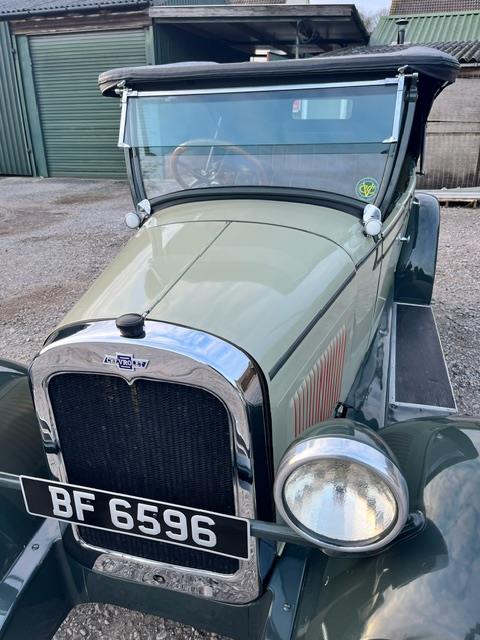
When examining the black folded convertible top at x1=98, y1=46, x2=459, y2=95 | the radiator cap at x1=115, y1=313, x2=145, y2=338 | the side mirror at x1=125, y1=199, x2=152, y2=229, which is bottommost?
the side mirror at x1=125, y1=199, x2=152, y2=229

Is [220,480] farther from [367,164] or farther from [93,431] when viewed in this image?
[367,164]

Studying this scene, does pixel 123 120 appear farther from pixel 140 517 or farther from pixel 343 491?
pixel 343 491

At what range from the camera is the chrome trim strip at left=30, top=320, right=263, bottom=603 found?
1.45 metres

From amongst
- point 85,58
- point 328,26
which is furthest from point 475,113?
point 85,58

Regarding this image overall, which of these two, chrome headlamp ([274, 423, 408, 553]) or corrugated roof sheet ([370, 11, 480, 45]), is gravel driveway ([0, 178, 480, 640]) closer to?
chrome headlamp ([274, 423, 408, 553])

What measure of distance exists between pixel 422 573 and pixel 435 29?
15686 millimetres

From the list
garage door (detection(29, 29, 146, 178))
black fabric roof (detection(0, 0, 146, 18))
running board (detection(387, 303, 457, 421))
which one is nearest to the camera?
running board (detection(387, 303, 457, 421))

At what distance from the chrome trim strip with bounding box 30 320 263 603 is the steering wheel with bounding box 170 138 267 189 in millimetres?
1313

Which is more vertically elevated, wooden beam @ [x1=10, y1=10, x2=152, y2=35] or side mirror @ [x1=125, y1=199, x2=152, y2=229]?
wooden beam @ [x1=10, y1=10, x2=152, y2=35]

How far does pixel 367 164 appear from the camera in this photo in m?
2.51

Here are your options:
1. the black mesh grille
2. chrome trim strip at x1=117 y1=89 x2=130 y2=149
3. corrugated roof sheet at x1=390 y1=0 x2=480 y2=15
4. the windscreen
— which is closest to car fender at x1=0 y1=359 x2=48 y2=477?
the black mesh grille

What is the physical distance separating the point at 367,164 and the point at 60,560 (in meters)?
2.12

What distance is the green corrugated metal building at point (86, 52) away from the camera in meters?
11.6

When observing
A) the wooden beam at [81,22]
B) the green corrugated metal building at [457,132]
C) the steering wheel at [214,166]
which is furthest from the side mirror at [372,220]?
the wooden beam at [81,22]
